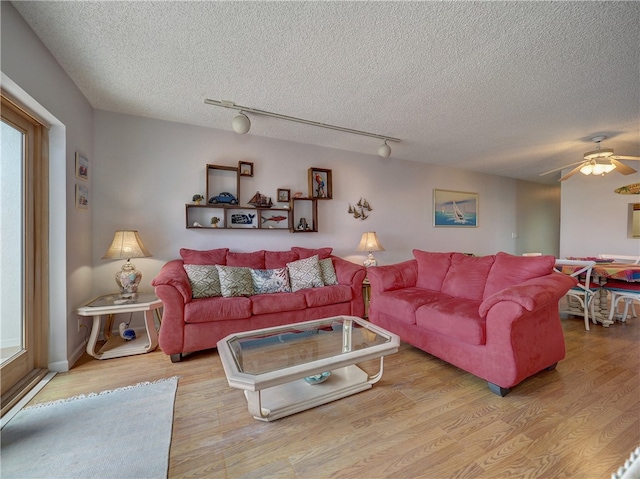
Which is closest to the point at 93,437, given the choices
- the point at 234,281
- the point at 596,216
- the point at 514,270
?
the point at 234,281

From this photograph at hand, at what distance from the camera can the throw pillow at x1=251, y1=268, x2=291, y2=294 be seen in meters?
2.77

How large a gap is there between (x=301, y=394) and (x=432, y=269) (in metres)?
1.88

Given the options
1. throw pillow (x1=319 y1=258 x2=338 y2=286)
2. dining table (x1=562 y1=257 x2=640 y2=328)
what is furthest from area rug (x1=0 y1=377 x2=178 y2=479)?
dining table (x1=562 y1=257 x2=640 y2=328)

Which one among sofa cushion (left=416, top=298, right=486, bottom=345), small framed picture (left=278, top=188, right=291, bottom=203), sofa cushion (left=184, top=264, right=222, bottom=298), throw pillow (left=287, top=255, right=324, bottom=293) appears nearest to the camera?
sofa cushion (left=416, top=298, right=486, bottom=345)

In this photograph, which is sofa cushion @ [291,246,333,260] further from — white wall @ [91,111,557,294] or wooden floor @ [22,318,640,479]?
wooden floor @ [22,318,640,479]

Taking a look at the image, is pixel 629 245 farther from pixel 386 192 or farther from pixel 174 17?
pixel 174 17

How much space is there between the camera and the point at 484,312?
1.81m

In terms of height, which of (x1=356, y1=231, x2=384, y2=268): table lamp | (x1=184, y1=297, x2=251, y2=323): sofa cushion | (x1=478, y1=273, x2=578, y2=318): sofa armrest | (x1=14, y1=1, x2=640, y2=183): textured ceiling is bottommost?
(x1=184, y1=297, x2=251, y2=323): sofa cushion

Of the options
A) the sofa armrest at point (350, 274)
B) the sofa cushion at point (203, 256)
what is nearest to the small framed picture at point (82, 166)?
the sofa cushion at point (203, 256)

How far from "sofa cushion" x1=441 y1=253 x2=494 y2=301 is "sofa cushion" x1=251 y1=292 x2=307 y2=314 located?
58.5 inches

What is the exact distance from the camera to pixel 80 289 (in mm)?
2412

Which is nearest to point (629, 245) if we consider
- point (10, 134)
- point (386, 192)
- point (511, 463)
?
point (386, 192)

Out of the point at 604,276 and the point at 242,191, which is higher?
the point at 242,191

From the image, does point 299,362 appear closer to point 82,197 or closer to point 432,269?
point 432,269
